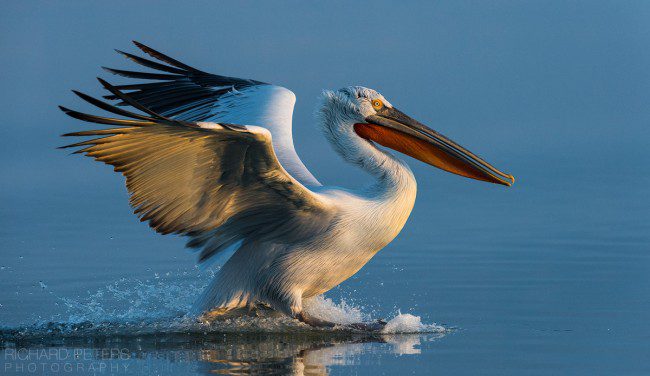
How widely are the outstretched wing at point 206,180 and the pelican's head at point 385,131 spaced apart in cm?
82

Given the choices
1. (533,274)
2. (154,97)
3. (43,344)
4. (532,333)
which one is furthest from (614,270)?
(43,344)

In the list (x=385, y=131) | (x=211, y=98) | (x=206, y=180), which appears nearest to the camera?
(x=206, y=180)

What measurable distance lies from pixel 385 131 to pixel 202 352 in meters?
2.14

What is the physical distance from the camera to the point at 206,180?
A: 741 centimetres

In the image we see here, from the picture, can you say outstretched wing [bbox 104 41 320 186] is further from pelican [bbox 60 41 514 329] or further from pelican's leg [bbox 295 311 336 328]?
pelican's leg [bbox 295 311 336 328]

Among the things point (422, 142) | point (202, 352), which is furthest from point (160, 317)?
point (422, 142)

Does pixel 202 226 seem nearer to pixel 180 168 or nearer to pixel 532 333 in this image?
pixel 180 168

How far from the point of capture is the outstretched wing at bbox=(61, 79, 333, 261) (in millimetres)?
6938

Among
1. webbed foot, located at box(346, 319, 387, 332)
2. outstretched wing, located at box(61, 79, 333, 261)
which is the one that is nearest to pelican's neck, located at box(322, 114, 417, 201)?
outstretched wing, located at box(61, 79, 333, 261)

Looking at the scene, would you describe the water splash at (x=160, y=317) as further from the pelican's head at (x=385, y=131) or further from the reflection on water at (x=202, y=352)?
the pelican's head at (x=385, y=131)

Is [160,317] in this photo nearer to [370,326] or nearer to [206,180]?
[206,180]

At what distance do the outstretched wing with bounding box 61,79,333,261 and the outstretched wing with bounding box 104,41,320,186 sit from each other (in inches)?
36.9

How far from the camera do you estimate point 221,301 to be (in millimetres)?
8023

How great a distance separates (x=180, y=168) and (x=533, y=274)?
3244 mm
